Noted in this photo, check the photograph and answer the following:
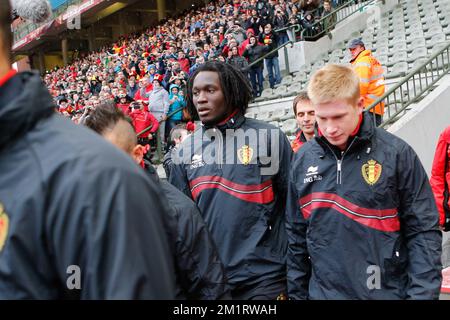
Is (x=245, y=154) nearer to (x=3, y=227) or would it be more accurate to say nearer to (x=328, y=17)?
(x=3, y=227)

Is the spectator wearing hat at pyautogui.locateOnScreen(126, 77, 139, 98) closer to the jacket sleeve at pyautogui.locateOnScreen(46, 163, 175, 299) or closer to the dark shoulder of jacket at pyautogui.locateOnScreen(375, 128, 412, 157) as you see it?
the dark shoulder of jacket at pyautogui.locateOnScreen(375, 128, 412, 157)

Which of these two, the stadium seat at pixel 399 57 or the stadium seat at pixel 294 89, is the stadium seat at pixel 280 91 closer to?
the stadium seat at pixel 294 89

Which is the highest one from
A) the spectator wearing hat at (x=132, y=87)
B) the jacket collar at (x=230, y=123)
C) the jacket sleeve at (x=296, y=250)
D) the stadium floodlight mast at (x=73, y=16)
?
the stadium floodlight mast at (x=73, y=16)

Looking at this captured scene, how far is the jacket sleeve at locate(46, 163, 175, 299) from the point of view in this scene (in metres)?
0.83

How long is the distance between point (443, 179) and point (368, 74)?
2.98 metres

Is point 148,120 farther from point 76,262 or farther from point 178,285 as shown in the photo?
point 76,262

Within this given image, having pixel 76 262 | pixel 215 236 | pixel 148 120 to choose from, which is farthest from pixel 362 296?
pixel 148 120

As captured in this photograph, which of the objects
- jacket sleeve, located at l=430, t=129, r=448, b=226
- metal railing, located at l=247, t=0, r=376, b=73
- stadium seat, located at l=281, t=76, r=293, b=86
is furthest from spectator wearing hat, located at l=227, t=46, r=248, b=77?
jacket sleeve, located at l=430, t=129, r=448, b=226

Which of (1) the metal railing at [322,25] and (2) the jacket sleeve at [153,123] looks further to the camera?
(1) the metal railing at [322,25]

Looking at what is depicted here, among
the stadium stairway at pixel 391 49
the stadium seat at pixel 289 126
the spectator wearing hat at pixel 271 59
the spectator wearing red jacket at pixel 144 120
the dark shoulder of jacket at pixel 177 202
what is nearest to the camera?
the dark shoulder of jacket at pixel 177 202

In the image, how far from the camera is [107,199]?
32.5 inches

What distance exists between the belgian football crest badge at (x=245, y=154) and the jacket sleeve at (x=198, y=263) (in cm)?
82

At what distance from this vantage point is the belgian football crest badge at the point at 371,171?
2.35 metres

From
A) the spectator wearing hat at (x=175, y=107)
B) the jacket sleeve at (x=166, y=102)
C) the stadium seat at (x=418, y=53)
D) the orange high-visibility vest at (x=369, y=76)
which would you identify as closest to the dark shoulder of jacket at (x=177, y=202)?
the orange high-visibility vest at (x=369, y=76)
